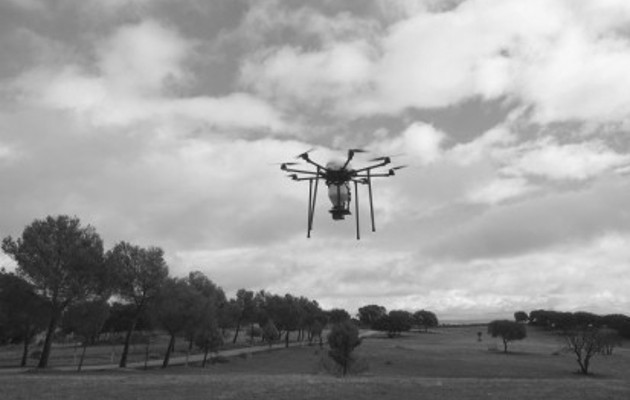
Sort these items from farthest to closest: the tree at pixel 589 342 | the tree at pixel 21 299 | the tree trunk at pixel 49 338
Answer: the tree at pixel 589 342 → the tree at pixel 21 299 → the tree trunk at pixel 49 338

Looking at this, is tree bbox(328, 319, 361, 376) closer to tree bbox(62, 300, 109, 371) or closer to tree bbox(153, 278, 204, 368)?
tree bbox(153, 278, 204, 368)

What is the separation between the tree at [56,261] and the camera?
7181cm

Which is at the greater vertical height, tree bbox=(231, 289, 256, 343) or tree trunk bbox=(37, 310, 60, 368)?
tree bbox=(231, 289, 256, 343)

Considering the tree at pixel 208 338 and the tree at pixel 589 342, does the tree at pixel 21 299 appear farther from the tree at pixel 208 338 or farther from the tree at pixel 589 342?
the tree at pixel 589 342

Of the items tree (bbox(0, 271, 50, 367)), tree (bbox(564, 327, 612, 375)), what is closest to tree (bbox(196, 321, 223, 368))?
tree (bbox(0, 271, 50, 367))

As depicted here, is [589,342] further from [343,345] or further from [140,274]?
[140,274]

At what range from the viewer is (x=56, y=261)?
238ft

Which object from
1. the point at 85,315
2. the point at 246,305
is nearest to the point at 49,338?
the point at 85,315

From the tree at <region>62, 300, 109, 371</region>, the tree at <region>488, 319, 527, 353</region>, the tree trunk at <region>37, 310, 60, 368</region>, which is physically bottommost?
the tree trunk at <region>37, 310, 60, 368</region>

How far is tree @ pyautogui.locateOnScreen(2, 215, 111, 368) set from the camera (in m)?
71.8

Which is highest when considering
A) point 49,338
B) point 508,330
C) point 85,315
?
point 508,330

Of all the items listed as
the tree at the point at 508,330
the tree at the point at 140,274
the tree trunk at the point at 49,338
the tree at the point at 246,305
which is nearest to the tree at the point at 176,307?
the tree at the point at 140,274

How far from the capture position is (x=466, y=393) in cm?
4106

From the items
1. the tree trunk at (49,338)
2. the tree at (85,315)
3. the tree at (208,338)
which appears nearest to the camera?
the tree trunk at (49,338)
